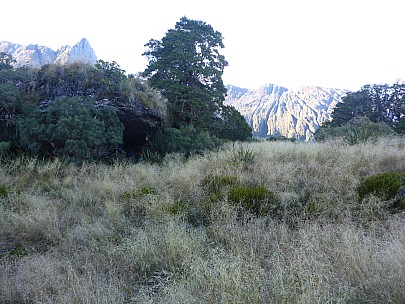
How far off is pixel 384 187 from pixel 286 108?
91262 mm

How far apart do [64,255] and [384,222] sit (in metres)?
4.35

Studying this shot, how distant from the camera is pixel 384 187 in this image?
4371 mm

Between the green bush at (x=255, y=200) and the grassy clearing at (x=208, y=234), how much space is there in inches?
1.0

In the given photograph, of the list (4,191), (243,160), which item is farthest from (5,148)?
(243,160)

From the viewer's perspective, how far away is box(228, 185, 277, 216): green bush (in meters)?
4.24

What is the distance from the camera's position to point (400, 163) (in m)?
5.84

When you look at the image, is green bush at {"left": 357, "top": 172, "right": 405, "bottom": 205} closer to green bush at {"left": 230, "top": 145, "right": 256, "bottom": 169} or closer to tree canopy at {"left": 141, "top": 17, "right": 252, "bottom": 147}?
green bush at {"left": 230, "top": 145, "right": 256, "bottom": 169}

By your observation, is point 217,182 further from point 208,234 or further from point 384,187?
point 384,187

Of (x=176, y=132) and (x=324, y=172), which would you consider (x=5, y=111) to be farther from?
(x=324, y=172)

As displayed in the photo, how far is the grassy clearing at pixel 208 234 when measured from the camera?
225 centimetres

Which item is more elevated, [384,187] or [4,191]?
[384,187]

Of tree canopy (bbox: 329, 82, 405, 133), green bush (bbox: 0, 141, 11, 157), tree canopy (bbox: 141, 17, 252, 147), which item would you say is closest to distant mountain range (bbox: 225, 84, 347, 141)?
tree canopy (bbox: 329, 82, 405, 133)

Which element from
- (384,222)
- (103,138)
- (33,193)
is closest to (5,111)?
(103,138)

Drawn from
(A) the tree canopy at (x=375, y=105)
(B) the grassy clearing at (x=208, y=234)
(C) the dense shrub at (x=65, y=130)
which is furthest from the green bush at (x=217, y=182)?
(A) the tree canopy at (x=375, y=105)
